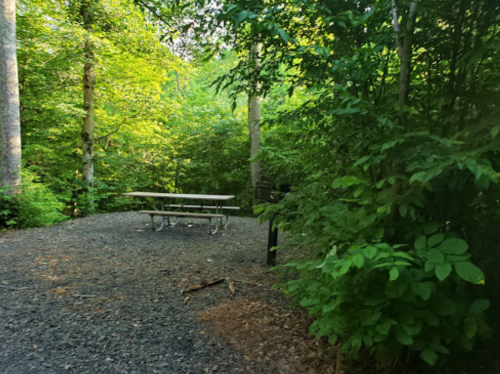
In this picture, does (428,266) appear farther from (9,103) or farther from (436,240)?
(9,103)

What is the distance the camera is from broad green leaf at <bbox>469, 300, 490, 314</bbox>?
49.4 inches

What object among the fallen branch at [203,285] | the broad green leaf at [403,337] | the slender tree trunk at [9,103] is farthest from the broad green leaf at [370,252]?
the slender tree trunk at [9,103]

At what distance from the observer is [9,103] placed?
633 centimetres

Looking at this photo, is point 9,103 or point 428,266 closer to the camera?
point 428,266

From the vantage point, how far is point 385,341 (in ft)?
4.63

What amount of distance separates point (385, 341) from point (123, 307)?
2.35 metres

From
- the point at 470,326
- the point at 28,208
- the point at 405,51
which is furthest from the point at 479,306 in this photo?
the point at 28,208

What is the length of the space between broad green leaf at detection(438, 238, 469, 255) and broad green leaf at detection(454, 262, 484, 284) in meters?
0.05

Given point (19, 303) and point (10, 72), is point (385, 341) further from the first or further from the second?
point (10, 72)

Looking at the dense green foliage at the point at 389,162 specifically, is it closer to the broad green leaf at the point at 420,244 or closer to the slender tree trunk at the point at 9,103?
the broad green leaf at the point at 420,244

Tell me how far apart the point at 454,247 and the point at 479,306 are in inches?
12.1

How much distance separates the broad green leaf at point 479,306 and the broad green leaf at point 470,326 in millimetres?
32

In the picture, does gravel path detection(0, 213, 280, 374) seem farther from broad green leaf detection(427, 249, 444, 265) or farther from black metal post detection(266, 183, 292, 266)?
broad green leaf detection(427, 249, 444, 265)

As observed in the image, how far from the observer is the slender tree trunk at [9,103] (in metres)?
6.15
